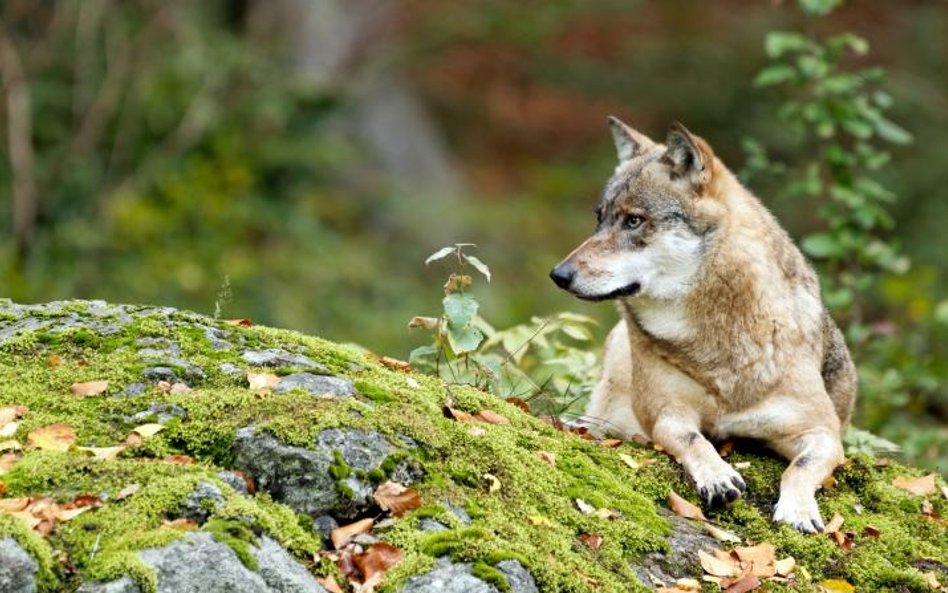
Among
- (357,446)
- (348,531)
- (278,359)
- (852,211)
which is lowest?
(348,531)

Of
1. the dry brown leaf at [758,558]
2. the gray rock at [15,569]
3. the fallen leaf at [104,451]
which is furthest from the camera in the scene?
the dry brown leaf at [758,558]

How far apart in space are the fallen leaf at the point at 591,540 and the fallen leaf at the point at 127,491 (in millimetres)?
1591

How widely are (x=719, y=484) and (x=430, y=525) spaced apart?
1574mm

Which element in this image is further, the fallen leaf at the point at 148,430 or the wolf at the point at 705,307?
the wolf at the point at 705,307

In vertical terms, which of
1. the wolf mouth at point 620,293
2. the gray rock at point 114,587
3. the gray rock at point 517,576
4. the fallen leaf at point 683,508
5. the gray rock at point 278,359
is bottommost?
the gray rock at point 114,587

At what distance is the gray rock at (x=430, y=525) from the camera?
14.4 ft

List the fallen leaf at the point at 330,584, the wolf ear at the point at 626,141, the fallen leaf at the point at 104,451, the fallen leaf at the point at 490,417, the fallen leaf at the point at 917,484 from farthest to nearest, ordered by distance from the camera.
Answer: the wolf ear at the point at 626,141 < the fallen leaf at the point at 917,484 < the fallen leaf at the point at 490,417 < the fallen leaf at the point at 104,451 < the fallen leaf at the point at 330,584

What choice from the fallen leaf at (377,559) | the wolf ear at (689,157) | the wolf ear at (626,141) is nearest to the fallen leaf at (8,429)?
the fallen leaf at (377,559)

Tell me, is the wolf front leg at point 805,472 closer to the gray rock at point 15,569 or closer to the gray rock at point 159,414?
the gray rock at point 159,414

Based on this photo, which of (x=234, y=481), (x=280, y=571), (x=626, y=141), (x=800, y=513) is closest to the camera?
(x=280, y=571)

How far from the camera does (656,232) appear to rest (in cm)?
617

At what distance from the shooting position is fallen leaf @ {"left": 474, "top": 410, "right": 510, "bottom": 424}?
18.2 ft

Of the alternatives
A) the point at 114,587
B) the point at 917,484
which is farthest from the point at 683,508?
the point at 114,587

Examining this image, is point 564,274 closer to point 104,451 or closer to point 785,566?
point 785,566
